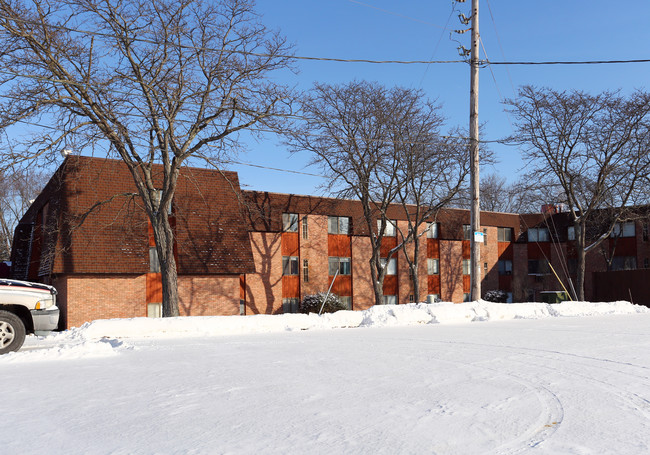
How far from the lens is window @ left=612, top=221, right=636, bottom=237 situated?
4956cm

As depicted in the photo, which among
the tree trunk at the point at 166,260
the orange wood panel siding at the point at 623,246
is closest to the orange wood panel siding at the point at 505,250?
the orange wood panel siding at the point at 623,246

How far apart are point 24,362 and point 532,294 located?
47.8 m

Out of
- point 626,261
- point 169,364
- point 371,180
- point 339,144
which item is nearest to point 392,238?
point 371,180

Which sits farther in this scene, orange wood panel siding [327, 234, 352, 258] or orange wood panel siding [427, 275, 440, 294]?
orange wood panel siding [427, 275, 440, 294]

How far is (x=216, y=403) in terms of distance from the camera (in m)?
7.33

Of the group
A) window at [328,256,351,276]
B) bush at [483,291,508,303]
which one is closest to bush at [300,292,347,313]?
window at [328,256,351,276]

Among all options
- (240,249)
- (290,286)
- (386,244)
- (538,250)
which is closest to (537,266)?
(538,250)

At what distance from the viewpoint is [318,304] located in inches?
1512

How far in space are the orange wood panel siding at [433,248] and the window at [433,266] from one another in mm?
412

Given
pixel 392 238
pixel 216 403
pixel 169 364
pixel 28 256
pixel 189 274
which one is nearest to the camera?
pixel 216 403

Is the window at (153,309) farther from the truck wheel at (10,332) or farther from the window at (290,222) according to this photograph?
the truck wheel at (10,332)

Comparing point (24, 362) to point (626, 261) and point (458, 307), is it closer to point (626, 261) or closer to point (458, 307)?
point (458, 307)

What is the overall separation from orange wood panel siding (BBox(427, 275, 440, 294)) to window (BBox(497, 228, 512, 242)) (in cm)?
819

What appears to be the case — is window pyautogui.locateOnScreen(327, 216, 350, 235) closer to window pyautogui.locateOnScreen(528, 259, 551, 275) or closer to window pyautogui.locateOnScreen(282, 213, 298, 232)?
window pyautogui.locateOnScreen(282, 213, 298, 232)
